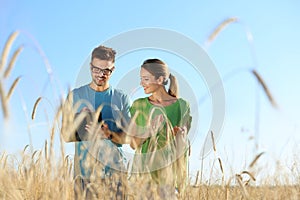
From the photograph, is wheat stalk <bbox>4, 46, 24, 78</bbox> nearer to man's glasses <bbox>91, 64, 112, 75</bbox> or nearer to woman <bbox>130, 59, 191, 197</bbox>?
woman <bbox>130, 59, 191, 197</bbox>

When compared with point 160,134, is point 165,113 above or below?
above

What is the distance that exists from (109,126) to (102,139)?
18cm

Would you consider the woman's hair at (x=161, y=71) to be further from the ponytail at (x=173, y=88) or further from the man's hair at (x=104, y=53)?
the man's hair at (x=104, y=53)

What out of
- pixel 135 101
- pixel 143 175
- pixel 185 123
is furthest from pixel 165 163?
pixel 135 101

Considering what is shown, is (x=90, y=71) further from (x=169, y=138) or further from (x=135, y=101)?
(x=169, y=138)

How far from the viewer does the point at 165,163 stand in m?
2.09

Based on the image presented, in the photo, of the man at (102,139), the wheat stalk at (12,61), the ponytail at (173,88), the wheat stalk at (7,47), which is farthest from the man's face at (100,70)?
the wheat stalk at (7,47)

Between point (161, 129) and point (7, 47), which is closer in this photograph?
point (7, 47)

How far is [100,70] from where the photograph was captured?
8.00 ft

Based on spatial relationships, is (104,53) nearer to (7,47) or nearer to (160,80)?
(160,80)

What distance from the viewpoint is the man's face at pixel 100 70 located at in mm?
2436

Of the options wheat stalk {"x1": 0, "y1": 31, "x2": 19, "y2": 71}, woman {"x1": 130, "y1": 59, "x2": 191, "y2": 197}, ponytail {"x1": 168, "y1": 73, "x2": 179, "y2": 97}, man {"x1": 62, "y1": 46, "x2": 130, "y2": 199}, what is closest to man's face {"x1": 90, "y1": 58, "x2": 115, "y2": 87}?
man {"x1": 62, "y1": 46, "x2": 130, "y2": 199}

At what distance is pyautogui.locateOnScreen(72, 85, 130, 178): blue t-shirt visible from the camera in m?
2.23

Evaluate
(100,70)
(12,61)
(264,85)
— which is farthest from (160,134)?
(12,61)
